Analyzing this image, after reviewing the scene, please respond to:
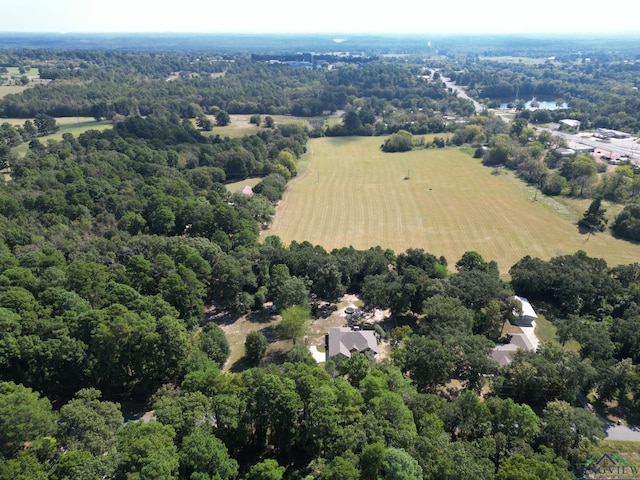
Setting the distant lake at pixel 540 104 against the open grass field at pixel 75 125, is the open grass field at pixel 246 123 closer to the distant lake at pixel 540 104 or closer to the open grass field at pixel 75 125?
the open grass field at pixel 75 125

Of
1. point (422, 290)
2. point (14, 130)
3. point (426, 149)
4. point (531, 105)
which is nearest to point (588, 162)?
point (426, 149)

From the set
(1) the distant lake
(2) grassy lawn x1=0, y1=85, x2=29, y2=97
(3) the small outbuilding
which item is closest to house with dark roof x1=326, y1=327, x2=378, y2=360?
(3) the small outbuilding

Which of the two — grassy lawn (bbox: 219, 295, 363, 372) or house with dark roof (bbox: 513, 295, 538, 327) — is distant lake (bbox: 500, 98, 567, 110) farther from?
grassy lawn (bbox: 219, 295, 363, 372)

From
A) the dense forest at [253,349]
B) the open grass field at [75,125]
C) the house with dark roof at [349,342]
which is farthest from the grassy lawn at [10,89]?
the house with dark roof at [349,342]

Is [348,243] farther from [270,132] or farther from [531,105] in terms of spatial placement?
[531,105]

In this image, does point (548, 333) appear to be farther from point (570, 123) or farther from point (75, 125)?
point (75, 125)

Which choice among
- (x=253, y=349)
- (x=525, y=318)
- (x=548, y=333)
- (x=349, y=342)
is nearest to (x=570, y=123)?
(x=525, y=318)
